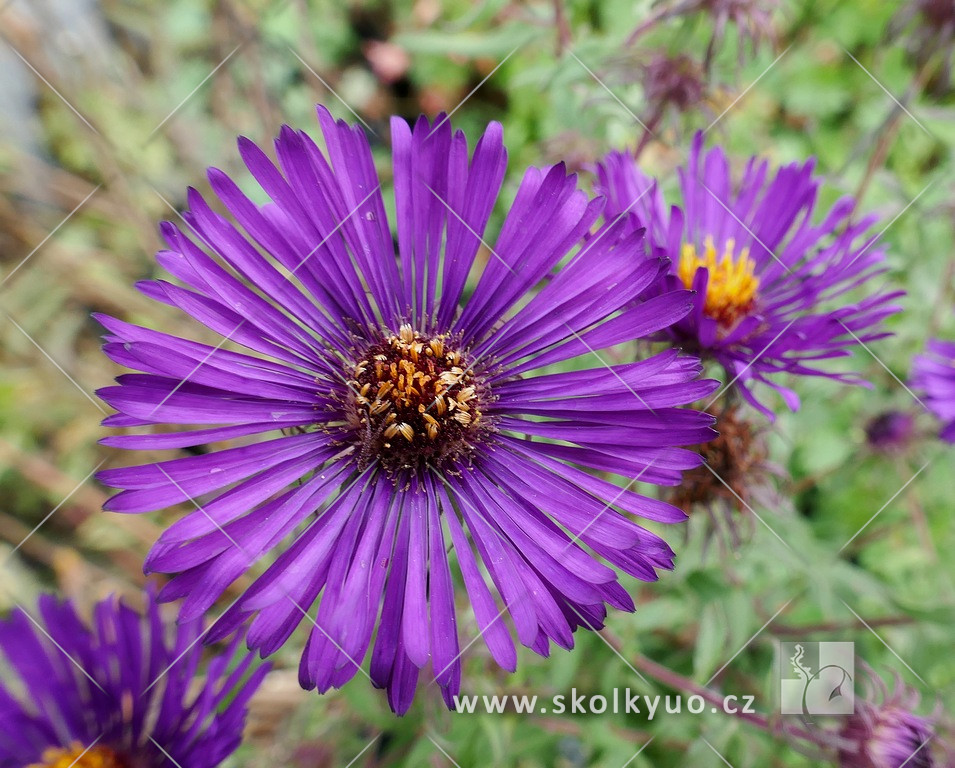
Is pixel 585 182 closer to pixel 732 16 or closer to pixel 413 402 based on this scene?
pixel 732 16

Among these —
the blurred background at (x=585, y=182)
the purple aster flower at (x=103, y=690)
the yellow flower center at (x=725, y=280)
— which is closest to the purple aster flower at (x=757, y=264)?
the yellow flower center at (x=725, y=280)

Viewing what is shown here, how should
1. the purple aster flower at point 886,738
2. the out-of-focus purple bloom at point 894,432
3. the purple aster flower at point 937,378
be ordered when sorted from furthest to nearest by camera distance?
the out-of-focus purple bloom at point 894,432
the purple aster flower at point 937,378
the purple aster flower at point 886,738

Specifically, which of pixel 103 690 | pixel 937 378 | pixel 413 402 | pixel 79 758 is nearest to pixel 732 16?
pixel 413 402

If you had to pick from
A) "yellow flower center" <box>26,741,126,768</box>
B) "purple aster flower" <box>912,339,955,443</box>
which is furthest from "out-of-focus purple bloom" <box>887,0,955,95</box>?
"yellow flower center" <box>26,741,126,768</box>

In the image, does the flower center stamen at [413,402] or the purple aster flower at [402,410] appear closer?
the purple aster flower at [402,410]

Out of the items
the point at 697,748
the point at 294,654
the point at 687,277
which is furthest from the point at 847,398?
the point at 294,654

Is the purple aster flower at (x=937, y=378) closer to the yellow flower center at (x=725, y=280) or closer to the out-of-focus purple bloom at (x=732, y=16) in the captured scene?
the yellow flower center at (x=725, y=280)

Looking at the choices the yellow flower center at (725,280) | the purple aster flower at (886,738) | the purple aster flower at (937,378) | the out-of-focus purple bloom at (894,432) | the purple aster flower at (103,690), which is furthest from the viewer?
the out-of-focus purple bloom at (894,432)

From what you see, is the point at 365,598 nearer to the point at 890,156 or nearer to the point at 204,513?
the point at 204,513
